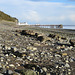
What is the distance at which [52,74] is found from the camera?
604cm

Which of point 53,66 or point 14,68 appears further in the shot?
point 53,66

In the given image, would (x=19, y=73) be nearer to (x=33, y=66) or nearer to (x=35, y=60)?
(x=33, y=66)

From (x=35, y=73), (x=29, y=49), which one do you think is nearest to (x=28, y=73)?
(x=35, y=73)

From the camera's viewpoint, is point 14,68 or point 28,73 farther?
point 14,68

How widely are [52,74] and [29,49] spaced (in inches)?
151

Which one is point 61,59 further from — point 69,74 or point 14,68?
point 14,68

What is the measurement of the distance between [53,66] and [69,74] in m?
0.88

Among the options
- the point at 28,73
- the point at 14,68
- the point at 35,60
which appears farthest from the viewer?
the point at 35,60

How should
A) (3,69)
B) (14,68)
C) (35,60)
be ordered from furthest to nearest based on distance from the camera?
(35,60) → (14,68) → (3,69)

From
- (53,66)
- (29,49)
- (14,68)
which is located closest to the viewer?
(14,68)

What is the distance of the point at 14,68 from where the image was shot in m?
6.34

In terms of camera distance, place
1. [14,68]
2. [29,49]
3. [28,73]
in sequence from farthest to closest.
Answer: [29,49], [14,68], [28,73]

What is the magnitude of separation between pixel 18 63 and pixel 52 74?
65.8 inches

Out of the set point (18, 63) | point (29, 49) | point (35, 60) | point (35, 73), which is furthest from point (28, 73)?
point (29, 49)
